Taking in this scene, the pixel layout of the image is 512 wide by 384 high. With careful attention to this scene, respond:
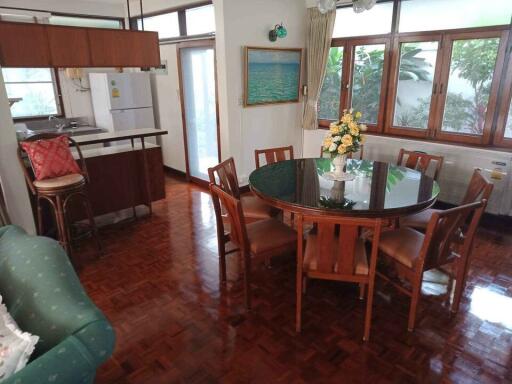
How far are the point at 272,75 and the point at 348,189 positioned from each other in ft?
8.23

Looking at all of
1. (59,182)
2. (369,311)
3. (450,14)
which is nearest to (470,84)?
(450,14)

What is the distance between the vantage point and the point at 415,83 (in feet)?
13.2

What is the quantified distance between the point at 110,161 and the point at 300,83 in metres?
2.72

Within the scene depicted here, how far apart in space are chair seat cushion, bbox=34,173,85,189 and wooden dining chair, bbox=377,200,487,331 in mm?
2394

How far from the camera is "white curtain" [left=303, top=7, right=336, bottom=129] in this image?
4.48m

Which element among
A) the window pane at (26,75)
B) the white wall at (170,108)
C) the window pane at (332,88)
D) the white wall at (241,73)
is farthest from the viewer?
the white wall at (170,108)

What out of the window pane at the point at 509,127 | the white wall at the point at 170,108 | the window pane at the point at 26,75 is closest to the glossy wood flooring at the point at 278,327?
the window pane at the point at 509,127

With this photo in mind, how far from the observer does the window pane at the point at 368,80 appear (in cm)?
427

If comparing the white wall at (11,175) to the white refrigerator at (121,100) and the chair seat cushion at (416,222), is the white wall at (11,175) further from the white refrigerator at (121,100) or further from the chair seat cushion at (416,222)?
the chair seat cushion at (416,222)

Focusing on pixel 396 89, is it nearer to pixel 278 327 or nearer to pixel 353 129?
pixel 353 129

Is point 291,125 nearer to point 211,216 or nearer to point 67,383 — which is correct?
point 211,216

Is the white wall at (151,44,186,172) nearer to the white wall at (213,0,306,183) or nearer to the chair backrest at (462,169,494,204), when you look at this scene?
the white wall at (213,0,306,183)

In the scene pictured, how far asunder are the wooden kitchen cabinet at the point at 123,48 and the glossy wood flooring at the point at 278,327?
5.59ft

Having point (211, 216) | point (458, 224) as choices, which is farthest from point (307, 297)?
point (211, 216)
